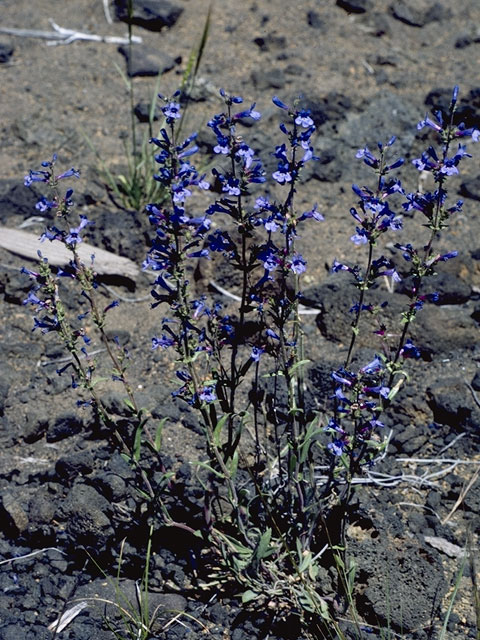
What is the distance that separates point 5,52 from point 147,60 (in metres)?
1.64

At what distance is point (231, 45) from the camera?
30.2 feet

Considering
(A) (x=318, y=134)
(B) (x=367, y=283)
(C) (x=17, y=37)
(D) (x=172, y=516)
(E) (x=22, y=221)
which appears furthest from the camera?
(C) (x=17, y=37)

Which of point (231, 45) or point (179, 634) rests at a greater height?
point (231, 45)

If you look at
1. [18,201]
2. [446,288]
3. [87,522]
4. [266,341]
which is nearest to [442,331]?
[446,288]

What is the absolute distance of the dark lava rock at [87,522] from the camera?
4340 millimetres

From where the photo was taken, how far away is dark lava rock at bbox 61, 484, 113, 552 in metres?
4.34

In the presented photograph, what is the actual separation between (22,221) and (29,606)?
370 cm

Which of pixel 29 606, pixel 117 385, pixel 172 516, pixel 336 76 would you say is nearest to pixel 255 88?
pixel 336 76

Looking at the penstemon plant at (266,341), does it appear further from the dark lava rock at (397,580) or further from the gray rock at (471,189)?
the gray rock at (471,189)

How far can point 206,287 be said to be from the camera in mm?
6258

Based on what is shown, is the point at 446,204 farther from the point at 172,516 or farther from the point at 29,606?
the point at 29,606

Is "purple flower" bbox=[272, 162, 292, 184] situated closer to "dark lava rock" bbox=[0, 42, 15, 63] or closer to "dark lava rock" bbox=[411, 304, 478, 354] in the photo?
"dark lava rock" bbox=[411, 304, 478, 354]

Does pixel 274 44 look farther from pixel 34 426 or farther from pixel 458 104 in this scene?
pixel 34 426

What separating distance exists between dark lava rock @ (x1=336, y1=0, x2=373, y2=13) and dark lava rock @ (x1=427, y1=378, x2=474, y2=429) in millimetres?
6017
